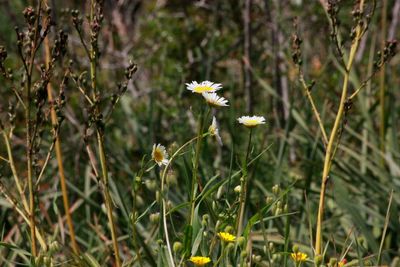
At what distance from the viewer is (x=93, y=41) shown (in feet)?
6.31

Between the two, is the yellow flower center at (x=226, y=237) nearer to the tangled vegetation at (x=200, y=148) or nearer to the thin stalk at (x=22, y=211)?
the tangled vegetation at (x=200, y=148)

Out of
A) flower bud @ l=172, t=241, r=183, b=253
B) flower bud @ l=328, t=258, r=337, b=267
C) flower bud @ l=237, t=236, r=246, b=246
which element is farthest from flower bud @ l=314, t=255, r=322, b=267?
flower bud @ l=172, t=241, r=183, b=253

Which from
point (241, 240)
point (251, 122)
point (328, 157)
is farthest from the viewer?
point (328, 157)

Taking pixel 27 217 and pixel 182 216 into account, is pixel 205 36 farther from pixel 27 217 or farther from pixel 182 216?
pixel 27 217

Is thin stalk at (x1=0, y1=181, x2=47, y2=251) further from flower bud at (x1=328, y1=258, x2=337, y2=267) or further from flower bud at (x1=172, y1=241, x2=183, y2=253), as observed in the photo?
flower bud at (x1=328, y1=258, x2=337, y2=267)

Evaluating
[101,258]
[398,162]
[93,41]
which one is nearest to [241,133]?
[398,162]

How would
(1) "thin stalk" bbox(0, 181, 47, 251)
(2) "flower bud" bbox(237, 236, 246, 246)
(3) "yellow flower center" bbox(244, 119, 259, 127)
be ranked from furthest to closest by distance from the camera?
(1) "thin stalk" bbox(0, 181, 47, 251) → (3) "yellow flower center" bbox(244, 119, 259, 127) → (2) "flower bud" bbox(237, 236, 246, 246)

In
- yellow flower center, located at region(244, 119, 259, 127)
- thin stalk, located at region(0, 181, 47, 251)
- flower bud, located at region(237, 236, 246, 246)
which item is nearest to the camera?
flower bud, located at region(237, 236, 246, 246)

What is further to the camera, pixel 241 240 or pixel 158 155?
pixel 158 155

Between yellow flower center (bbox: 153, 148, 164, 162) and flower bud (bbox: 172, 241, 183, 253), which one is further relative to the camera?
yellow flower center (bbox: 153, 148, 164, 162)

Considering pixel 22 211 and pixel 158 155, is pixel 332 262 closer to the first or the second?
pixel 158 155

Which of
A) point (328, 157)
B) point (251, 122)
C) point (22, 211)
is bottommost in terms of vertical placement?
point (22, 211)

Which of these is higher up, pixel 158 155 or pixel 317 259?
pixel 158 155

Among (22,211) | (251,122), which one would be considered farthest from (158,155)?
(22,211)
